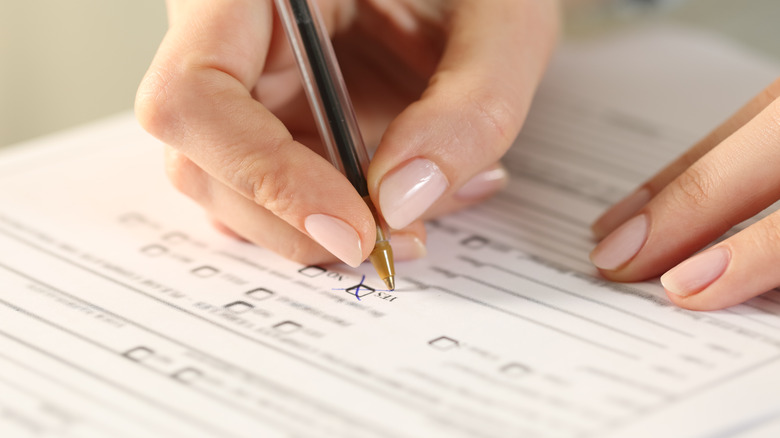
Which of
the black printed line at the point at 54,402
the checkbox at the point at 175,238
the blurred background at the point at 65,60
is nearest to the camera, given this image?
the black printed line at the point at 54,402

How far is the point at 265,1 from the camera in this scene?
21.7 inches

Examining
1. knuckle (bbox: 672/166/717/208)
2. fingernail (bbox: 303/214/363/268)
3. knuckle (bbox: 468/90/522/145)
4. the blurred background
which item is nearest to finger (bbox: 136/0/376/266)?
fingernail (bbox: 303/214/363/268)

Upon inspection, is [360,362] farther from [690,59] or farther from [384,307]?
[690,59]

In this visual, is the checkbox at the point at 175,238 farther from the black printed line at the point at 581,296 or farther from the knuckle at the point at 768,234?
the knuckle at the point at 768,234

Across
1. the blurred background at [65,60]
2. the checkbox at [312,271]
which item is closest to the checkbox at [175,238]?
the checkbox at [312,271]

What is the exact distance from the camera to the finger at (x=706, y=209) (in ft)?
1.68

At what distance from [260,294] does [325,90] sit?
5.5 inches

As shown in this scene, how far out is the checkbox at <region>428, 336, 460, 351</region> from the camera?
0.44 m

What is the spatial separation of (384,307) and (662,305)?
0.55 ft

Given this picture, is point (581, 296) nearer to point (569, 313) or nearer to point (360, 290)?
point (569, 313)

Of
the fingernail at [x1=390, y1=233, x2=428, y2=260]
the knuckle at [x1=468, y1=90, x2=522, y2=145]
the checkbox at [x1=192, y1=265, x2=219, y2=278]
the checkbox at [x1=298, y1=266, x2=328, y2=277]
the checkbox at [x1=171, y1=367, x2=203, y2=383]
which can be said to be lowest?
the checkbox at [x1=171, y1=367, x2=203, y2=383]

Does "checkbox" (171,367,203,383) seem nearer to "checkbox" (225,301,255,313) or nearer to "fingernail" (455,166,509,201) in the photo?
"checkbox" (225,301,255,313)

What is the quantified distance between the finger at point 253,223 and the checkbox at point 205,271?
4 cm

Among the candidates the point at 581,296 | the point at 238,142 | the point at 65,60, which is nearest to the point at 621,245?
the point at 581,296
